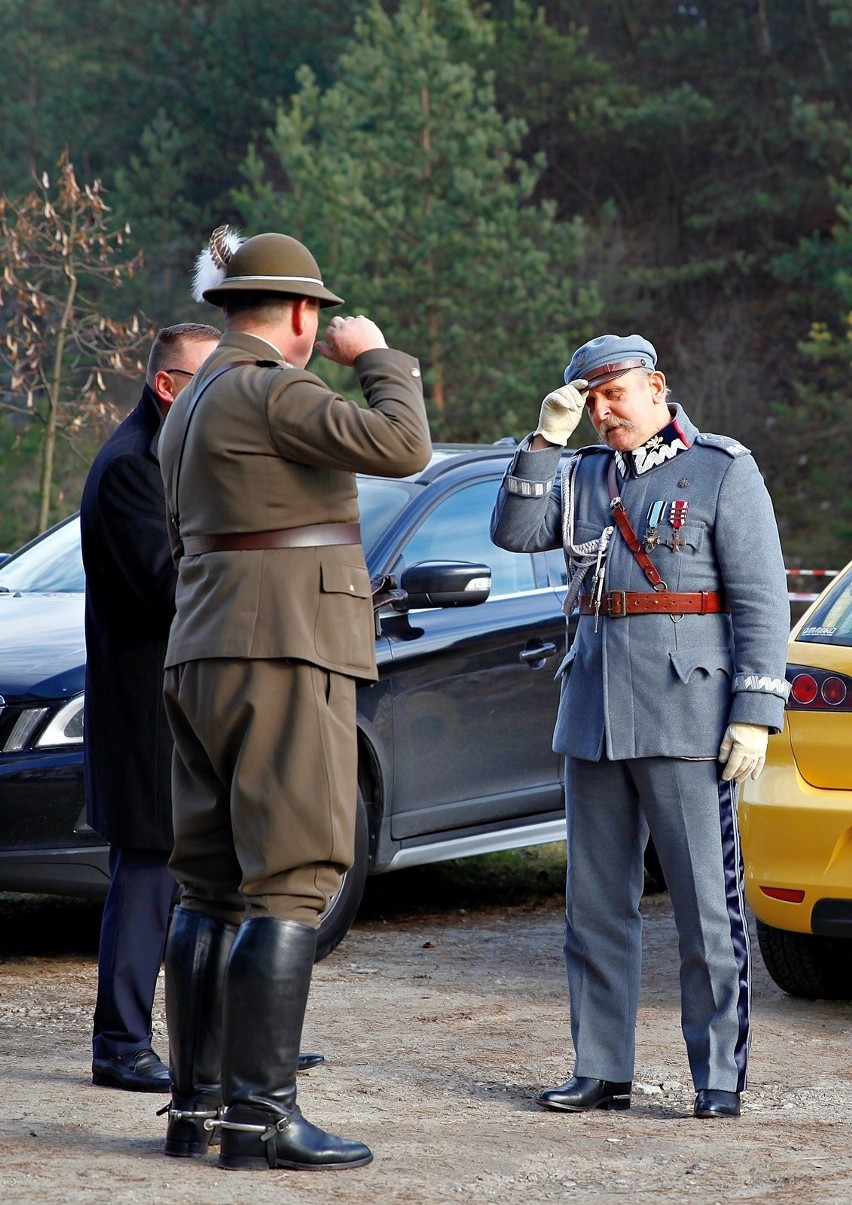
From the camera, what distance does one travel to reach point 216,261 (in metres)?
4.10

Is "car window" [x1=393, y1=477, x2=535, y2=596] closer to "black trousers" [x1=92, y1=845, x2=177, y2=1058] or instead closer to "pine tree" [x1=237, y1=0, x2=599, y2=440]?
"black trousers" [x1=92, y1=845, x2=177, y2=1058]

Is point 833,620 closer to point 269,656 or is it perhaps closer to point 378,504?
point 378,504

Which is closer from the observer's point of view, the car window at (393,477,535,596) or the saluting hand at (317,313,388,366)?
the saluting hand at (317,313,388,366)

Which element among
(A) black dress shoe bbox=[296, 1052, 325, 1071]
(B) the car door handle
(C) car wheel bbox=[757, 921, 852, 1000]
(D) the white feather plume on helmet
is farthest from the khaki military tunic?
(B) the car door handle

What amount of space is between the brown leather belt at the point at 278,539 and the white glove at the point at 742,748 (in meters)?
1.12

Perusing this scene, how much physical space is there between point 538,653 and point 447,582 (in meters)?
0.93

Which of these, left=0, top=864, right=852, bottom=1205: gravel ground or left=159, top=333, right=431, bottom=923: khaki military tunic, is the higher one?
left=159, top=333, right=431, bottom=923: khaki military tunic

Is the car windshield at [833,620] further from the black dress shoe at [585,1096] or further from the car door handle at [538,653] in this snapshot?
the black dress shoe at [585,1096]

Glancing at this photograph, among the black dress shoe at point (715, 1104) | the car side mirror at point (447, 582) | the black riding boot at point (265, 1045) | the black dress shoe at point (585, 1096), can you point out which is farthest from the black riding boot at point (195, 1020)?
the car side mirror at point (447, 582)

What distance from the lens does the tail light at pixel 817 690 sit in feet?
16.9

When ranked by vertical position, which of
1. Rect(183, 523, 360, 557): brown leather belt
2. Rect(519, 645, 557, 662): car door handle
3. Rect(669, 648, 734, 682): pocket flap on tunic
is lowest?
Rect(519, 645, 557, 662): car door handle

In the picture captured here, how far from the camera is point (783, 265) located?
102 feet

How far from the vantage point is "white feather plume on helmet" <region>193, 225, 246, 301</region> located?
402 cm

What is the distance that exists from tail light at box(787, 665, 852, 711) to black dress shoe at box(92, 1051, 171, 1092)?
208 cm
